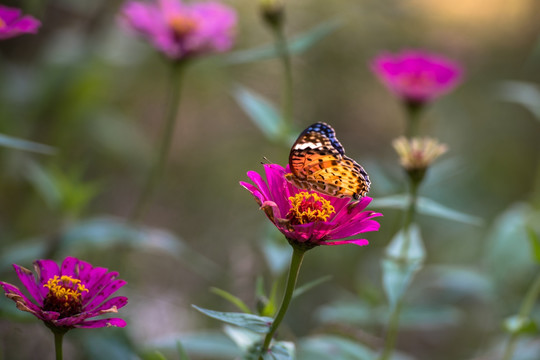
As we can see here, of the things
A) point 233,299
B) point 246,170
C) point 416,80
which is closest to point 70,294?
point 233,299

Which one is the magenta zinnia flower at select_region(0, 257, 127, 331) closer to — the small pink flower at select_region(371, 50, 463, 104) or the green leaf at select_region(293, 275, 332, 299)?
the green leaf at select_region(293, 275, 332, 299)

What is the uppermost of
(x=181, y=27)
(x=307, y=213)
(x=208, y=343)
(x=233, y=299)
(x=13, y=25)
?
(x=181, y=27)

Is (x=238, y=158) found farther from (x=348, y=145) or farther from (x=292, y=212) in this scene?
(x=292, y=212)

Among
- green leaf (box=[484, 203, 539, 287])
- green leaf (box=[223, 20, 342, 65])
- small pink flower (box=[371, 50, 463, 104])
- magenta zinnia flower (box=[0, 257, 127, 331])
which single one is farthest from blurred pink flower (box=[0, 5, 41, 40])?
green leaf (box=[484, 203, 539, 287])

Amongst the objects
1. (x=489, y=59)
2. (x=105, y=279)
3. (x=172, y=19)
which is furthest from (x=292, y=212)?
(x=489, y=59)

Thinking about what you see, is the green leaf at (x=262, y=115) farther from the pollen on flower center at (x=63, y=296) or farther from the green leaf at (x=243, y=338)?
the pollen on flower center at (x=63, y=296)

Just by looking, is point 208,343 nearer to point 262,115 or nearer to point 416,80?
point 262,115

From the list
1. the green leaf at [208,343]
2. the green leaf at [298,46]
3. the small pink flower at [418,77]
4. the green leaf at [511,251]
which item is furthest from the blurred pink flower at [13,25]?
the green leaf at [511,251]
